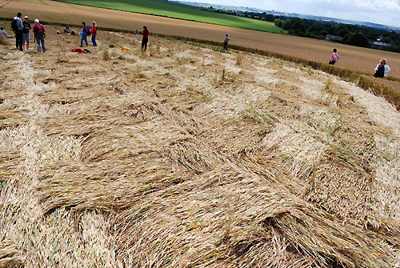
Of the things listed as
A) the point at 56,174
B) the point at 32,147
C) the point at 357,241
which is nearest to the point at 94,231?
the point at 56,174

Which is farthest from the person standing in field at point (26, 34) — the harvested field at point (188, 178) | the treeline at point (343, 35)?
the treeline at point (343, 35)

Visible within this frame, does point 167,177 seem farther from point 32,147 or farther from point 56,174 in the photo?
point 32,147

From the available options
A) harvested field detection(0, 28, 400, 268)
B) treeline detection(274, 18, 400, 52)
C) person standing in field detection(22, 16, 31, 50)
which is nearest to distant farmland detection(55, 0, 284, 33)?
treeline detection(274, 18, 400, 52)

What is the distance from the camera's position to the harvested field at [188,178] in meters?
4.20

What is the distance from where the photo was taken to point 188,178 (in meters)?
5.55

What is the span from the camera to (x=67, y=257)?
392cm

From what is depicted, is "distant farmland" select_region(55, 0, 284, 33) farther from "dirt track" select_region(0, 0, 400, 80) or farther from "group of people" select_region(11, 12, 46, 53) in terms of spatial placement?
"group of people" select_region(11, 12, 46, 53)

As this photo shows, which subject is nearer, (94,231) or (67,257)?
(67,257)

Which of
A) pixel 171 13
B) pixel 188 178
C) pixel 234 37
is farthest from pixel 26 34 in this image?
pixel 171 13

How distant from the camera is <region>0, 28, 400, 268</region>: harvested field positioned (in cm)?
420

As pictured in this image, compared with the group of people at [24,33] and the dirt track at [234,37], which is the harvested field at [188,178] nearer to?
the group of people at [24,33]

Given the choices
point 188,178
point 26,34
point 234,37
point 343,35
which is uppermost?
point 188,178

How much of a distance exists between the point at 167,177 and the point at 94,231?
4.69 feet

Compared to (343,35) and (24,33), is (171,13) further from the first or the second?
(24,33)
